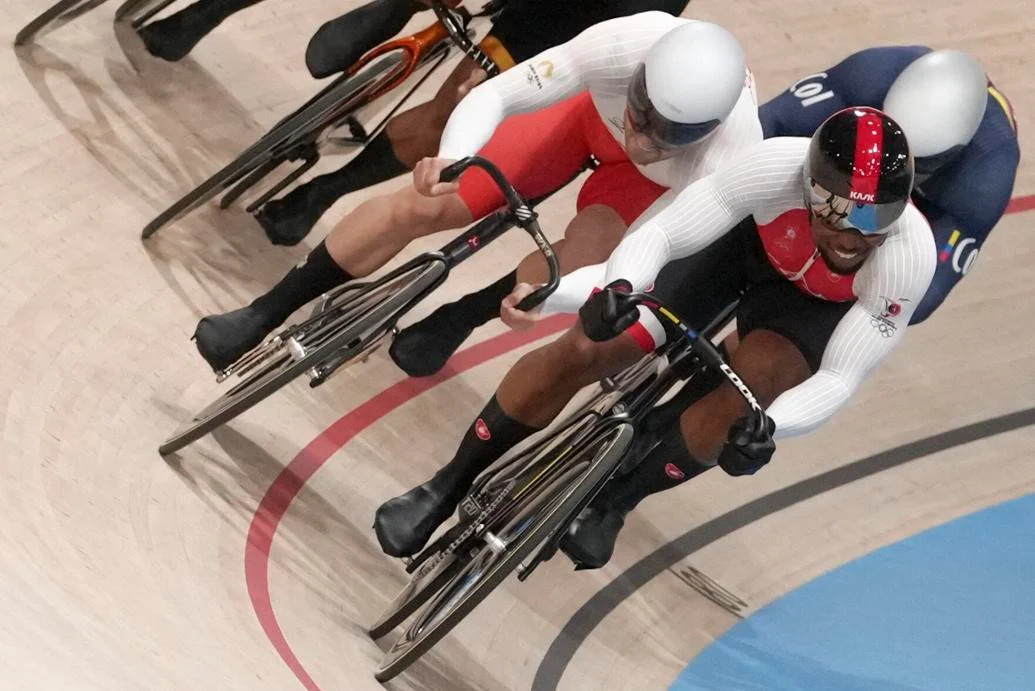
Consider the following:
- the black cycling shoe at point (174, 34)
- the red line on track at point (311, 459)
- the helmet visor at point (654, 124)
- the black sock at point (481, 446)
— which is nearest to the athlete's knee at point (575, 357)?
the black sock at point (481, 446)

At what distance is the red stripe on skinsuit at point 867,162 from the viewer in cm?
270

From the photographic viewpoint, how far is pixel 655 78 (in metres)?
2.88

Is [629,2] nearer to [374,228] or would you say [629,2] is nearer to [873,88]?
[873,88]

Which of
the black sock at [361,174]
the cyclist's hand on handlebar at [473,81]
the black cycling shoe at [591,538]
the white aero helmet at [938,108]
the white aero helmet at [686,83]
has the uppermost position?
the white aero helmet at [686,83]

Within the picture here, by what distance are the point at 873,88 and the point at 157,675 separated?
2266mm

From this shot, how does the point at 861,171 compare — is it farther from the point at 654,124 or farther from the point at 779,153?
the point at 654,124

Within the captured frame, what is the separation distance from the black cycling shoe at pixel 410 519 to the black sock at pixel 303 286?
0.61 meters

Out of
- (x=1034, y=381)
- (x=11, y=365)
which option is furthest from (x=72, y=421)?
(x=1034, y=381)

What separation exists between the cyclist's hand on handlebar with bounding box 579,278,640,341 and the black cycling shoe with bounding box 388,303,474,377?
88cm

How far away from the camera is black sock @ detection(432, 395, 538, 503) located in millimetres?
3383

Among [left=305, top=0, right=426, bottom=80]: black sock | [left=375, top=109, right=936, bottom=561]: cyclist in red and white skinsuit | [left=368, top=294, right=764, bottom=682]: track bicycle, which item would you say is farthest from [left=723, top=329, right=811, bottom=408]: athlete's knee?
[left=305, top=0, right=426, bottom=80]: black sock

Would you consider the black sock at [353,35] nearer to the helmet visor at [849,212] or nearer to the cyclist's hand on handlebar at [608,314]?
the cyclist's hand on handlebar at [608,314]

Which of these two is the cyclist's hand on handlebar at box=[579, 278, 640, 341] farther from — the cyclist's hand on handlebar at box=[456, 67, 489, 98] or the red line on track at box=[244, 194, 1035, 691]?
the cyclist's hand on handlebar at box=[456, 67, 489, 98]

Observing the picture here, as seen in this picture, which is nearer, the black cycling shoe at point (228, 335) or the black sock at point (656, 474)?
the black sock at point (656, 474)
